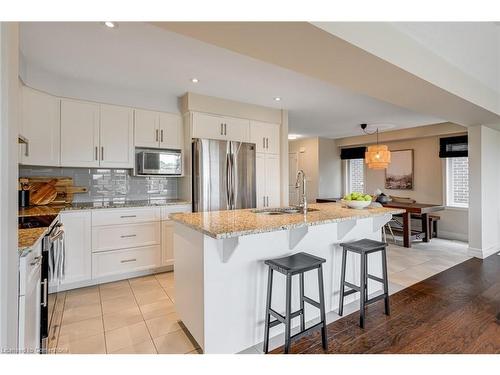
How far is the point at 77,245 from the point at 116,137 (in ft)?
4.72

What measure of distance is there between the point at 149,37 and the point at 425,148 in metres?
6.17

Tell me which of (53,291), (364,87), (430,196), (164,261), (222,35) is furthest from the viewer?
(430,196)

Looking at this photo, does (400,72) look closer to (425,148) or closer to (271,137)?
(271,137)

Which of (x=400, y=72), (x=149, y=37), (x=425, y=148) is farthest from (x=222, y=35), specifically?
(x=425, y=148)

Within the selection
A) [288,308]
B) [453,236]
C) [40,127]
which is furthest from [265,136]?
[453,236]

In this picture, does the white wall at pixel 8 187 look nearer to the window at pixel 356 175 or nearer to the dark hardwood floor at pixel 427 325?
the dark hardwood floor at pixel 427 325

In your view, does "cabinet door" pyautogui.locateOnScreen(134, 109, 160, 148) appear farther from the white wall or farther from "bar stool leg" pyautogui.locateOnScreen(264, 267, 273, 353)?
"bar stool leg" pyautogui.locateOnScreen(264, 267, 273, 353)

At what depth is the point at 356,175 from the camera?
25.4 feet

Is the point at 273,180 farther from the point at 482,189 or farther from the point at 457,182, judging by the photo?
the point at 457,182

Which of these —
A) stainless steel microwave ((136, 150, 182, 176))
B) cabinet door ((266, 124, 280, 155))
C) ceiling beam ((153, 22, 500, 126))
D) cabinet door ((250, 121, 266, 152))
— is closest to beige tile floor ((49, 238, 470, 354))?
stainless steel microwave ((136, 150, 182, 176))

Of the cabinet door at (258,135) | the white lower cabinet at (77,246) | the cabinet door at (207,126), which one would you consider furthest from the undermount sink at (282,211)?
the white lower cabinet at (77,246)

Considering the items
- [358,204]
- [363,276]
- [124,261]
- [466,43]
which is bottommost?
[124,261]

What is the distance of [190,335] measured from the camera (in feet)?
7.02

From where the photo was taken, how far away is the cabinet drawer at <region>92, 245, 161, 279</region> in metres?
3.19
